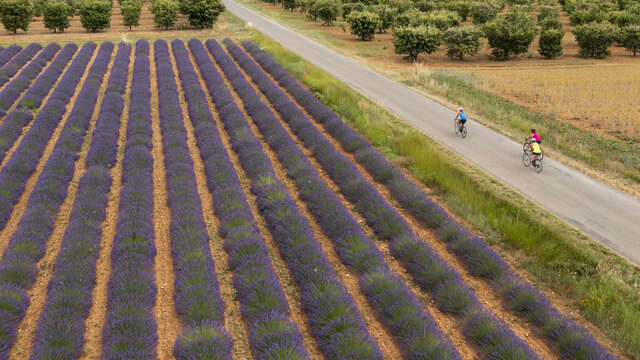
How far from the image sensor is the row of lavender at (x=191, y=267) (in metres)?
7.27

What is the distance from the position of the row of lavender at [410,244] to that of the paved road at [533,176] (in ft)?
15.7

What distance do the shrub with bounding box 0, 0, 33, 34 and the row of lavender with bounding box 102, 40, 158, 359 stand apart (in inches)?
1377

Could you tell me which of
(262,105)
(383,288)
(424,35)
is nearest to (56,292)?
(383,288)

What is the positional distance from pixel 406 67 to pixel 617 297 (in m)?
25.2

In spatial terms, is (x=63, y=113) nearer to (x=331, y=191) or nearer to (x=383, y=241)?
(x=331, y=191)

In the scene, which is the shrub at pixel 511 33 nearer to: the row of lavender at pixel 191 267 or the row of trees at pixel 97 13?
the row of trees at pixel 97 13

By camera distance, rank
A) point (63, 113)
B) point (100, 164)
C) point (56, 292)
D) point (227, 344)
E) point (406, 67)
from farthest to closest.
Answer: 1. point (406, 67)
2. point (63, 113)
3. point (100, 164)
4. point (56, 292)
5. point (227, 344)

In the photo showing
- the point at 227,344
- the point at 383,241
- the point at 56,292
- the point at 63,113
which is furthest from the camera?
the point at 63,113

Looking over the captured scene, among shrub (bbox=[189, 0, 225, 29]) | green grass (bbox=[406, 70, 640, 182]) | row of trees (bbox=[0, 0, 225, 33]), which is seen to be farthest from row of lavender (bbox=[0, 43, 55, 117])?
green grass (bbox=[406, 70, 640, 182])

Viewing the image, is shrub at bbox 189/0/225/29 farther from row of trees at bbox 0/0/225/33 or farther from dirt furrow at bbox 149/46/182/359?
dirt furrow at bbox 149/46/182/359

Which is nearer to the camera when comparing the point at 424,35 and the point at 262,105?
the point at 262,105

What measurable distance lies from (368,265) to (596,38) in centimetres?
3517

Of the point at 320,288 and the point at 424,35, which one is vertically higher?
the point at 424,35

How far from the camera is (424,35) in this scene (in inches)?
1307
